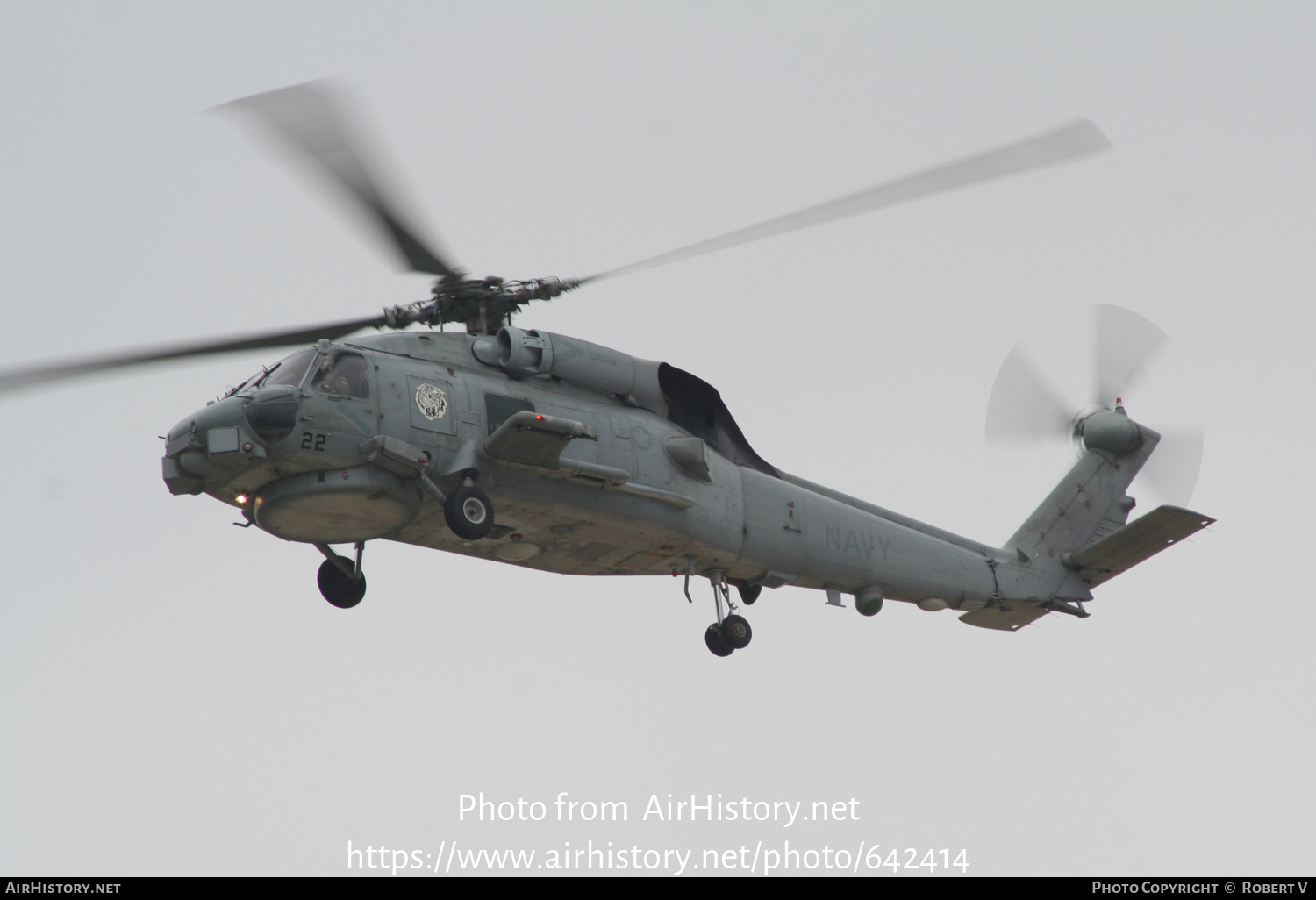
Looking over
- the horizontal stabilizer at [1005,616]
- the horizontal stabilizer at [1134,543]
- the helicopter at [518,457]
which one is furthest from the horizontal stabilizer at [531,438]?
the horizontal stabilizer at [1134,543]

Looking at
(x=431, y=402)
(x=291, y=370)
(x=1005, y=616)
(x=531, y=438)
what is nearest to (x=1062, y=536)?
(x=1005, y=616)

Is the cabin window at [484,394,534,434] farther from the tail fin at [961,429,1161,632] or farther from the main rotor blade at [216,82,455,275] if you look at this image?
the tail fin at [961,429,1161,632]

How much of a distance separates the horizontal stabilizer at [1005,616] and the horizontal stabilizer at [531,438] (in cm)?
843

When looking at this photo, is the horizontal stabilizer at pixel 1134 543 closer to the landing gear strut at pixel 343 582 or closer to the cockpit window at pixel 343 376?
the landing gear strut at pixel 343 582

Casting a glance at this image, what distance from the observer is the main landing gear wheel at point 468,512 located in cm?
1622

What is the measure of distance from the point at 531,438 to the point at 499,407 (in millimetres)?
718

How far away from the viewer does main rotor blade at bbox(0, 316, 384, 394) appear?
48.8 feet

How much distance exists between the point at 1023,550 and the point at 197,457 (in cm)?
1308

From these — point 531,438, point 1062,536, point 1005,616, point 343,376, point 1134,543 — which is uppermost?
point 1062,536

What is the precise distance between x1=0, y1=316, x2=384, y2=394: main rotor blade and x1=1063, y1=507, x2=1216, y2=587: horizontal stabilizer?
37.5 ft

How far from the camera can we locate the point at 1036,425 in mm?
23734

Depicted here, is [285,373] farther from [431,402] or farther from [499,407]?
[499,407]

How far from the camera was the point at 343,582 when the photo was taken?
17.7 m
